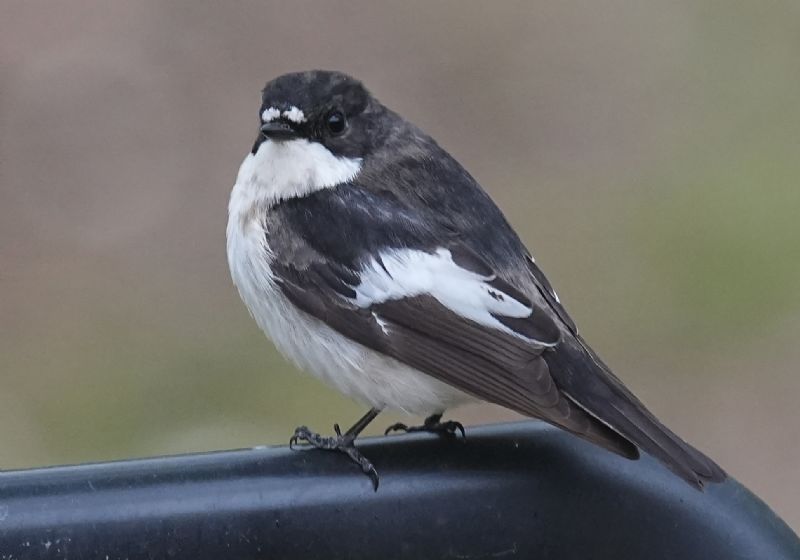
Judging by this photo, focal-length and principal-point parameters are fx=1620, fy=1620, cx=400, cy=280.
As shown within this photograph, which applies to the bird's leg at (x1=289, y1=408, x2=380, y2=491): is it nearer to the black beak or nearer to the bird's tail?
the bird's tail

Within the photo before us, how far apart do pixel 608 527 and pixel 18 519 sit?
1079mm

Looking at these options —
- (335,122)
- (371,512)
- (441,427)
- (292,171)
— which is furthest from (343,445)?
(335,122)

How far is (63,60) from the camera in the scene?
8.04 meters

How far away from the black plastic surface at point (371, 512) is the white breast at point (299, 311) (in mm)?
681

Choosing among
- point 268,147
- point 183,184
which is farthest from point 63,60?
point 268,147

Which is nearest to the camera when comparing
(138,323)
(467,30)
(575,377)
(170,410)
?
(575,377)

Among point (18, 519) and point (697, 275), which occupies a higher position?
point (697, 275)

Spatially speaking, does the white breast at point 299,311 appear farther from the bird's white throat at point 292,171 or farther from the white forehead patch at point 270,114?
the white forehead patch at point 270,114

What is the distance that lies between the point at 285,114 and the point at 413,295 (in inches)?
23.2

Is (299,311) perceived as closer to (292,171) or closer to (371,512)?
(292,171)

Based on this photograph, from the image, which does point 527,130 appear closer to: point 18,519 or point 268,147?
point 268,147

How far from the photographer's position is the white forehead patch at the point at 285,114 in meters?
4.07

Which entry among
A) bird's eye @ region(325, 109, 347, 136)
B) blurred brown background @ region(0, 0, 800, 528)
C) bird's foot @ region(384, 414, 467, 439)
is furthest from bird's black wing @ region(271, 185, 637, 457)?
blurred brown background @ region(0, 0, 800, 528)

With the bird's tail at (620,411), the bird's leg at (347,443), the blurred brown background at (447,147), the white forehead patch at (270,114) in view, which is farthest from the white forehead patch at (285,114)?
the blurred brown background at (447,147)
